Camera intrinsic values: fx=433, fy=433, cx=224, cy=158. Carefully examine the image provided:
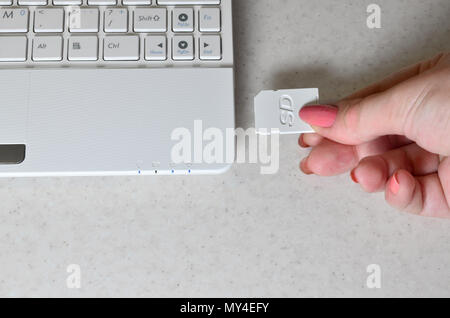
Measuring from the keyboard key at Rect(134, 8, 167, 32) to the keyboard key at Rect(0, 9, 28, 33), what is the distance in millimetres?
117

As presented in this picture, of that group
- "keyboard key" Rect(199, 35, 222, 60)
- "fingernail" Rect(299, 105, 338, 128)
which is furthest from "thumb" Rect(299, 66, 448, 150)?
"keyboard key" Rect(199, 35, 222, 60)

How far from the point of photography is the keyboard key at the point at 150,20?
1.50 feet

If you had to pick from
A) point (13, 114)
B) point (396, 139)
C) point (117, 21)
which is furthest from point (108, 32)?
point (396, 139)

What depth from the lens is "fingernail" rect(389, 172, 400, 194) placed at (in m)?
0.42

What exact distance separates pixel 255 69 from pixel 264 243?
196mm

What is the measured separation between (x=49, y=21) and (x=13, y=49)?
5cm

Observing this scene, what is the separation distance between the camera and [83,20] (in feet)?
1.49

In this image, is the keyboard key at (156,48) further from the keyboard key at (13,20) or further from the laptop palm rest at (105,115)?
the keyboard key at (13,20)

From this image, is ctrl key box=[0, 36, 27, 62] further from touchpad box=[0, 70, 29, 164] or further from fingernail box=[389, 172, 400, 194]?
fingernail box=[389, 172, 400, 194]

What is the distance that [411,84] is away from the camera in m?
0.39

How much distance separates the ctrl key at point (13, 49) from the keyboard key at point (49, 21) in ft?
0.07

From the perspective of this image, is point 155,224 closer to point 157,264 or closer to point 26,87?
point 157,264

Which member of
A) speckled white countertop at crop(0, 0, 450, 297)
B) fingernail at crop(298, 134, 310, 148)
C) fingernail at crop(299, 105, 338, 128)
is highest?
fingernail at crop(299, 105, 338, 128)

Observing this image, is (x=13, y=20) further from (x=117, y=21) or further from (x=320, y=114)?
(x=320, y=114)
